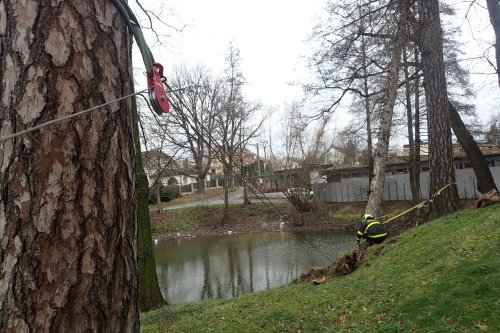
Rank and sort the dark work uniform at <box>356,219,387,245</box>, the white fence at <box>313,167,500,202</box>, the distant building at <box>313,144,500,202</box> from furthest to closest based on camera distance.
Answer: the distant building at <box>313,144,500,202</box> < the white fence at <box>313,167,500,202</box> < the dark work uniform at <box>356,219,387,245</box>

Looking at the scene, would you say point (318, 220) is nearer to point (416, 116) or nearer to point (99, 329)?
point (416, 116)

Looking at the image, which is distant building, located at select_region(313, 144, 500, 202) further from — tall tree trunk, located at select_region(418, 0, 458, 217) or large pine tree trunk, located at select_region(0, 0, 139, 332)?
large pine tree trunk, located at select_region(0, 0, 139, 332)

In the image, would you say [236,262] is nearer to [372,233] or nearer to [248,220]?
[372,233]

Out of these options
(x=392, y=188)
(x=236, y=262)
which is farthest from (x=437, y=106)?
(x=392, y=188)

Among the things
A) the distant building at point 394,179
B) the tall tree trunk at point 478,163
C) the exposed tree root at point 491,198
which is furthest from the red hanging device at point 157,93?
the distant building at point 394,179

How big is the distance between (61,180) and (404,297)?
3529 millimetres

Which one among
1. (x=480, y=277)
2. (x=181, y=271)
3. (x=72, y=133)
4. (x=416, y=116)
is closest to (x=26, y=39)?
(x=72, y=133)

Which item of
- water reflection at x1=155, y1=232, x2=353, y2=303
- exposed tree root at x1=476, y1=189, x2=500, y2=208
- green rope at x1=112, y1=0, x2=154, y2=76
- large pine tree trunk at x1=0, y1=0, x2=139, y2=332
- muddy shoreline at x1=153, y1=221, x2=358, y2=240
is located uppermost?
green rope at x1=112, y1=0, x2=154, y2=76

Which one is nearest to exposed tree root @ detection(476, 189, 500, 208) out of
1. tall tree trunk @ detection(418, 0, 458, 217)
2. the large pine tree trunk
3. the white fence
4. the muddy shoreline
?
tall tree trunk @ detection(418, 0, 458, 217)

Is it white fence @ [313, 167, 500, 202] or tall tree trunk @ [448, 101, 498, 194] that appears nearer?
tall tree trunk @ [448, 101, 498, 194]

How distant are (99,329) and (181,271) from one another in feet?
45.4

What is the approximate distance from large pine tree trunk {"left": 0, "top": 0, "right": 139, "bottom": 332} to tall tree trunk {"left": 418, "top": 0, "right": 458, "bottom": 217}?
8.13m

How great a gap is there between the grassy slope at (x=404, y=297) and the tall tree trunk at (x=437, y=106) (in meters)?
1.68

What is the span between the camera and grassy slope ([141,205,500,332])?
3023mm
